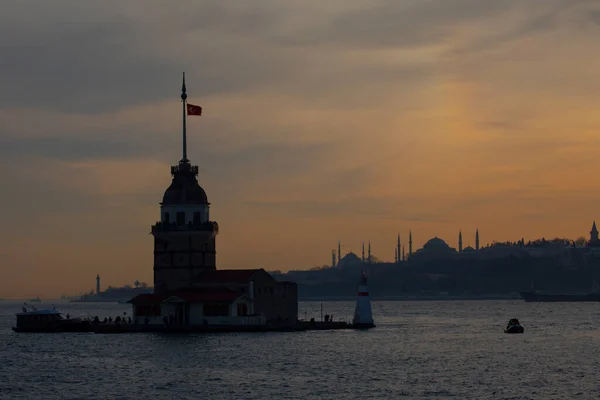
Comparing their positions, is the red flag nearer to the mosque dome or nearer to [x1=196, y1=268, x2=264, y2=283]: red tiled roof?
the mosque dome

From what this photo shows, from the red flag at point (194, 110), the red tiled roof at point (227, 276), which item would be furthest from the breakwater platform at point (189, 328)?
the red flag at point (194, 110)

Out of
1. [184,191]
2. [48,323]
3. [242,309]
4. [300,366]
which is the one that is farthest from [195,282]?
[300,366]

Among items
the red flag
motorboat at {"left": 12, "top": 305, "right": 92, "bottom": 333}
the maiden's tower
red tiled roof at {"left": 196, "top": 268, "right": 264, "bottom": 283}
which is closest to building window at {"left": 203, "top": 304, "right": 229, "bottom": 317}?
the maiden's tower

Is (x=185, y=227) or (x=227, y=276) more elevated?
(x=185, y=227)

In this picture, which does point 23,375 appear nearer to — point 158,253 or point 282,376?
point 282,376

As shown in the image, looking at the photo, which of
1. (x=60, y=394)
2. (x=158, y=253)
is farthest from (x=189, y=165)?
(x=60, y=394)

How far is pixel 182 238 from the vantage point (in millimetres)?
125125

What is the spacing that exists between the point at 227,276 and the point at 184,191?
9820mm

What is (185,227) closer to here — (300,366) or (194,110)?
(194,110)

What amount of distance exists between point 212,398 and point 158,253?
5873 cm

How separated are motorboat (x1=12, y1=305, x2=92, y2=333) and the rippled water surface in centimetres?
137

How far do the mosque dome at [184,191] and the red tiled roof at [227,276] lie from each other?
725cm

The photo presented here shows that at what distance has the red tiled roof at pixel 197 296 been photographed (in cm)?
11950

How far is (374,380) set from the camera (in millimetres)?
77375
